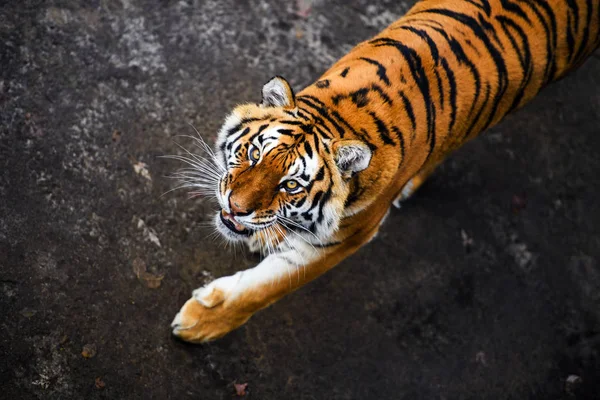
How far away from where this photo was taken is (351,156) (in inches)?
68.7

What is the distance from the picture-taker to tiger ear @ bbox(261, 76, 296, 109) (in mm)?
1800

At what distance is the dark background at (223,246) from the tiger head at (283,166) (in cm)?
60

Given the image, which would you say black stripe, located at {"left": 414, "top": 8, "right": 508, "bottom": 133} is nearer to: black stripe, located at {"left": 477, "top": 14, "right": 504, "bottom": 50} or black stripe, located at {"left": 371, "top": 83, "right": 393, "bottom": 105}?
black stripe, located at {"left": 477, "top": 14, "right": 504, "bottom": 50}

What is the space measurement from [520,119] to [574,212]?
21.1 inches

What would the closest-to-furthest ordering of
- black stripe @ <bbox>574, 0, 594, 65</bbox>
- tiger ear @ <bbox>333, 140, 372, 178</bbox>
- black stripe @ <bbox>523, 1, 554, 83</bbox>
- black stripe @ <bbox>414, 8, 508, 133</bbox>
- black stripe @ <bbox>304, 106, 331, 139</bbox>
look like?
tiger ear @ <bbox>333, 140, 372, 178</bbox> → black stripe @ <bbox>304, 106, 331, 139</bbox> → black stripe @ <bbox>414, 8, 508, 133</bbox> → black stripe @ <bbox>523, 1, 554, 83</bbox> → black stripe @ <bbox>574, 0, 594, 65</bbox>

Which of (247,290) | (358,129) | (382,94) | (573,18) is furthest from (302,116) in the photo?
(573,18)

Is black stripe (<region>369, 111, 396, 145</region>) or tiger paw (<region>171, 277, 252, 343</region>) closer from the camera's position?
black stripe (<region>369, 111, 396, 145</region>)

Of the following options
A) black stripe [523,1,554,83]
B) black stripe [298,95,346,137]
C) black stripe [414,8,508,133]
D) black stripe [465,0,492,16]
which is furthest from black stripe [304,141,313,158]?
black stripe [523,1,554,83]

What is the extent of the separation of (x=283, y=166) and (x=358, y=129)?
28 cm

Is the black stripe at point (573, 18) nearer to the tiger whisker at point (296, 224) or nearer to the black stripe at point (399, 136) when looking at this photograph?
the black stripe at point (399, 136)

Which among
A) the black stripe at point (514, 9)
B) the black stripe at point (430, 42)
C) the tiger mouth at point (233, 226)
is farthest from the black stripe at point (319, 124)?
the black stripe at point (514, 9)

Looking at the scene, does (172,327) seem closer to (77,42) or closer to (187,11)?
(77,42)

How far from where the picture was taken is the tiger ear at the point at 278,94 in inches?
70.9

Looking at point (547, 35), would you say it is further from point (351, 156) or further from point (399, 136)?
point (351, 156)
